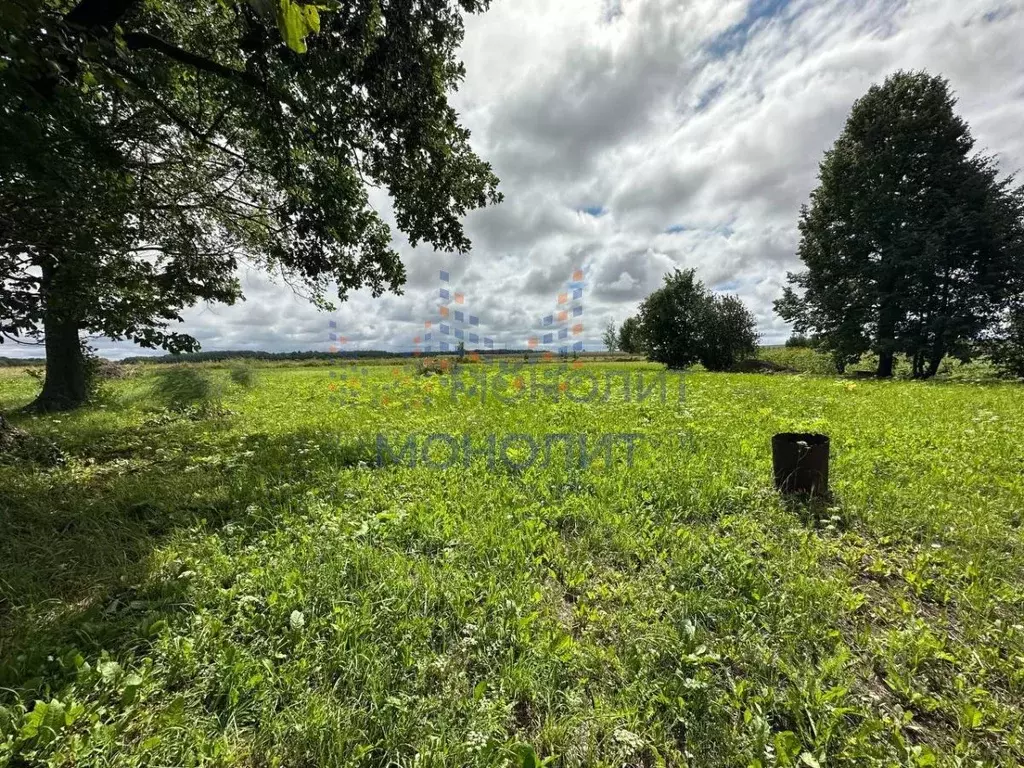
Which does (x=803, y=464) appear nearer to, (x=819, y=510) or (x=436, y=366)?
(x=819, y=510)

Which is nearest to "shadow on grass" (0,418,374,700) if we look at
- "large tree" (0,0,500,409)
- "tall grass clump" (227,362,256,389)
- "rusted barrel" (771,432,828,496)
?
"large tree" (0,0,500,409)

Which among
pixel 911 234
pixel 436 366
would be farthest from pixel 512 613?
pixel 911 234

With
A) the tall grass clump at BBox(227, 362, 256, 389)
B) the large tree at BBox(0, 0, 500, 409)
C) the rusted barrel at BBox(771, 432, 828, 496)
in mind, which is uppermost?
the large tree at BBox(0, 0, 500, 409)

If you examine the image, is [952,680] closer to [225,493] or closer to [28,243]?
[225,493]

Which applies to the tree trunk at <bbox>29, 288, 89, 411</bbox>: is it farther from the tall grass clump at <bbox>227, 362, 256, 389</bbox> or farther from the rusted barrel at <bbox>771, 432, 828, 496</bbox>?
the rusted barrel at <bbox>771, 432, 828, 496</bbox>

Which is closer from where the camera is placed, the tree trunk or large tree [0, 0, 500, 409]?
large tree [0, 0, 500, 409]

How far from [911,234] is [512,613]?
2528 centimetres

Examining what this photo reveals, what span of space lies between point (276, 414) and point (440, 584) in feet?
27.9

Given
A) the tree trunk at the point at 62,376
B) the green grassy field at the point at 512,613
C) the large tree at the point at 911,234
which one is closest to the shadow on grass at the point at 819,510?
the green grassy field at the point at 512,613

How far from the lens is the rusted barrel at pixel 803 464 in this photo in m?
3.94

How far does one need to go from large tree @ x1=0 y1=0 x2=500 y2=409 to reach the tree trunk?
189 inches

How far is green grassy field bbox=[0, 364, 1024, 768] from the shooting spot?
67.8 inches

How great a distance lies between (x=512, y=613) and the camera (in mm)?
2453

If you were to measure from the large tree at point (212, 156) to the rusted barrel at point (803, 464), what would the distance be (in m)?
5.70
